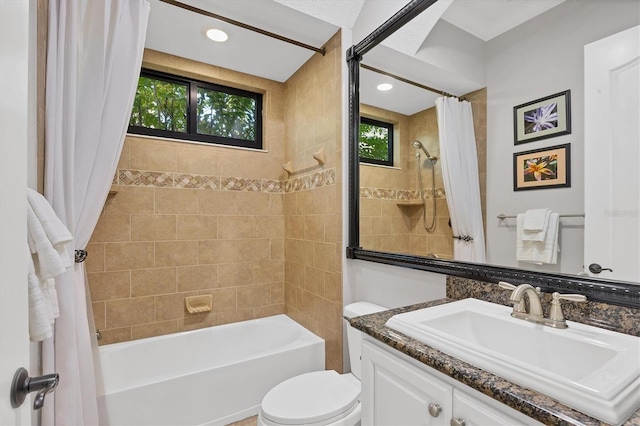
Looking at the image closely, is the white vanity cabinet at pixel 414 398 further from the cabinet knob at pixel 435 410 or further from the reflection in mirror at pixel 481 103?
the reflection in mirror at pixel 481 103

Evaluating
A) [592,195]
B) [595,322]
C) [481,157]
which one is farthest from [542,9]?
[595,322]

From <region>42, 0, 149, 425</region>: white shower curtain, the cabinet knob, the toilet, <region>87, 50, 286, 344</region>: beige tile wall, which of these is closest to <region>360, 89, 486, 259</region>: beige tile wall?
the toilet

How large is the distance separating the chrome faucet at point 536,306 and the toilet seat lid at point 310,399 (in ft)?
2.95

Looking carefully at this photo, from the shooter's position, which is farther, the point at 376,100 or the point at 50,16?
the point at 376,100

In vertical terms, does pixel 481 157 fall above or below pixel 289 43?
below

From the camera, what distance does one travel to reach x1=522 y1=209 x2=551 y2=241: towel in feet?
3.72

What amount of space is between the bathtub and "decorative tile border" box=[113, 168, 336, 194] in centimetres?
115

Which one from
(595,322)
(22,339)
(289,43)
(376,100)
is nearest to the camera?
(22,339)

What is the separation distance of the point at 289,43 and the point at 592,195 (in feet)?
6.53

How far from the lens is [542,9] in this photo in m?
1.14

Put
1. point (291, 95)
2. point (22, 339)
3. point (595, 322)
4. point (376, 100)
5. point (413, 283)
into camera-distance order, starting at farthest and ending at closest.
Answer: point (291, 95) < point (376, 100) < point (413, 283) < point (595, 322) < point (22, 339)

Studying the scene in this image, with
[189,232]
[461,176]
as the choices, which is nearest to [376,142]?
[461,176]

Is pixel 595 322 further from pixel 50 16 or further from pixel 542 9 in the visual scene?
pixel 50 16

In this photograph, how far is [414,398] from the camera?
0.90m
